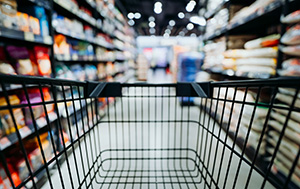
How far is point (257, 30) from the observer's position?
7.53 feet

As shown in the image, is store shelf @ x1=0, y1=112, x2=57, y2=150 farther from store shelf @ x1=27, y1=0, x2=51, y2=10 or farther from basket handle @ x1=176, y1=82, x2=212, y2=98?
basket handle @ x1=176, y1=82, x2=212, y2=98

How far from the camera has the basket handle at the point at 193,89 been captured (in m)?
0.91

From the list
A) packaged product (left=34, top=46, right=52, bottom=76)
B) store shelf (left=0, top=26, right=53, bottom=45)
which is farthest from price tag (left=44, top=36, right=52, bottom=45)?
packaged product (left=34, top=46, right=52, bottom=76)

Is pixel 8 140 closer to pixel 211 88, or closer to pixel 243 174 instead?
pixel 211 88

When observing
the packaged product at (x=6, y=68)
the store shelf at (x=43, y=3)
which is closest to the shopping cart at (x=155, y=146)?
the packaged product at (x=6, y=68)

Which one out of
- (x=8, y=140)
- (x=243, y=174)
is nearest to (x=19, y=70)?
(x=8, y=140)

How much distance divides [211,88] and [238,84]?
10.4 inches

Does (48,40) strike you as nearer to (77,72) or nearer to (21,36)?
(21,36)

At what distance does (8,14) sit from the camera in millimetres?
1124

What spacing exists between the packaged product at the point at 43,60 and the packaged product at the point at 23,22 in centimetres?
21

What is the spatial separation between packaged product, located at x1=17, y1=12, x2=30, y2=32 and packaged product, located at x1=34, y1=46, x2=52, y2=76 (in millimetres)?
208

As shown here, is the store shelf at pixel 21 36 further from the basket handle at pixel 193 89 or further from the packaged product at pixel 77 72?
the basket handle at pixel 193 89

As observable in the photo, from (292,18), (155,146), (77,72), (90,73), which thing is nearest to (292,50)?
(292,18)

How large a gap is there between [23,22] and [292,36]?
6.81 ft
